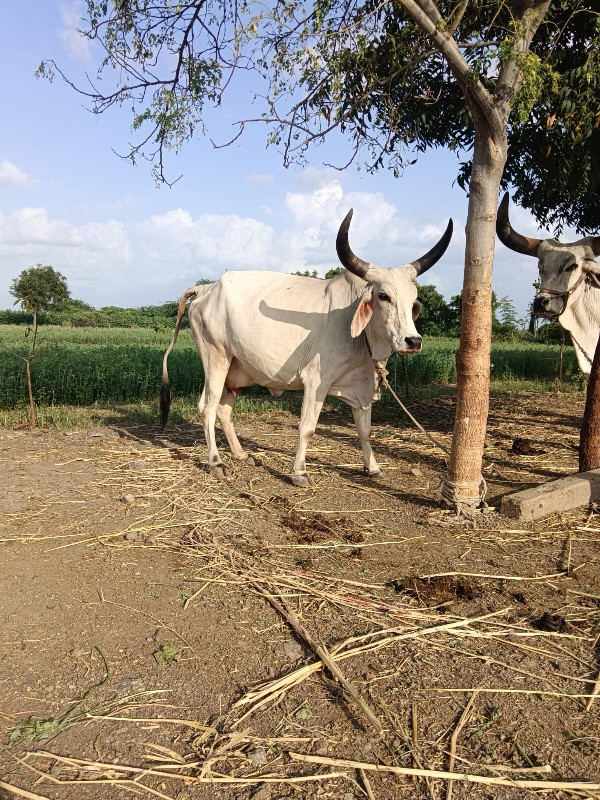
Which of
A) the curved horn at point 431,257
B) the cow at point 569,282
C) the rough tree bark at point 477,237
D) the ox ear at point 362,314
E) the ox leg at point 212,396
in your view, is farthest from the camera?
the ox leg at point 212,396

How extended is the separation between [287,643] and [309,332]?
3460mm

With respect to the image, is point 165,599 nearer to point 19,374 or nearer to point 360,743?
point 360,743

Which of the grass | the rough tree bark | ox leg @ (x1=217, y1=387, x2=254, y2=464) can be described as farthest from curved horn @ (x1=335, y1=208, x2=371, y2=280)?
the grass

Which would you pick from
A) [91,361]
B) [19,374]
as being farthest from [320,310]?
[91,361]

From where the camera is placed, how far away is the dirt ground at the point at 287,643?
2.28 meters

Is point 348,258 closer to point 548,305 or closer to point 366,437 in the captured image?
point 366,437

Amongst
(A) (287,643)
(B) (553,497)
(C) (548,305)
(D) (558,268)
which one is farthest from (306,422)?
→ (A) (287,643)

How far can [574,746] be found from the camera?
2385mm

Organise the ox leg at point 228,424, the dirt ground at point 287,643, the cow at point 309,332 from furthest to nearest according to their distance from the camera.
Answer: the ox leg at point 228,424, the cow at point 309,332, the dirt ground at point 287,643

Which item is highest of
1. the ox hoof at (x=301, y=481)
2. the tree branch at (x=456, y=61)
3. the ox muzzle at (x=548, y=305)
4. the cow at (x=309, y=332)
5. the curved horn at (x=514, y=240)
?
the tree branch at (x=456, y=61)

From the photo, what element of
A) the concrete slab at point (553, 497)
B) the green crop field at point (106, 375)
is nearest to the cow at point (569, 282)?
the concrete slab at point (553, 497)

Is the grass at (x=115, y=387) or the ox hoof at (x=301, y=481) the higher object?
the grass at (x=115, y=387)

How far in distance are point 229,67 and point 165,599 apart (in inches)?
181

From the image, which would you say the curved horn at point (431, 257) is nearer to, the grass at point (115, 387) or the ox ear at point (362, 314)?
the ox ear at point (362, 314)
